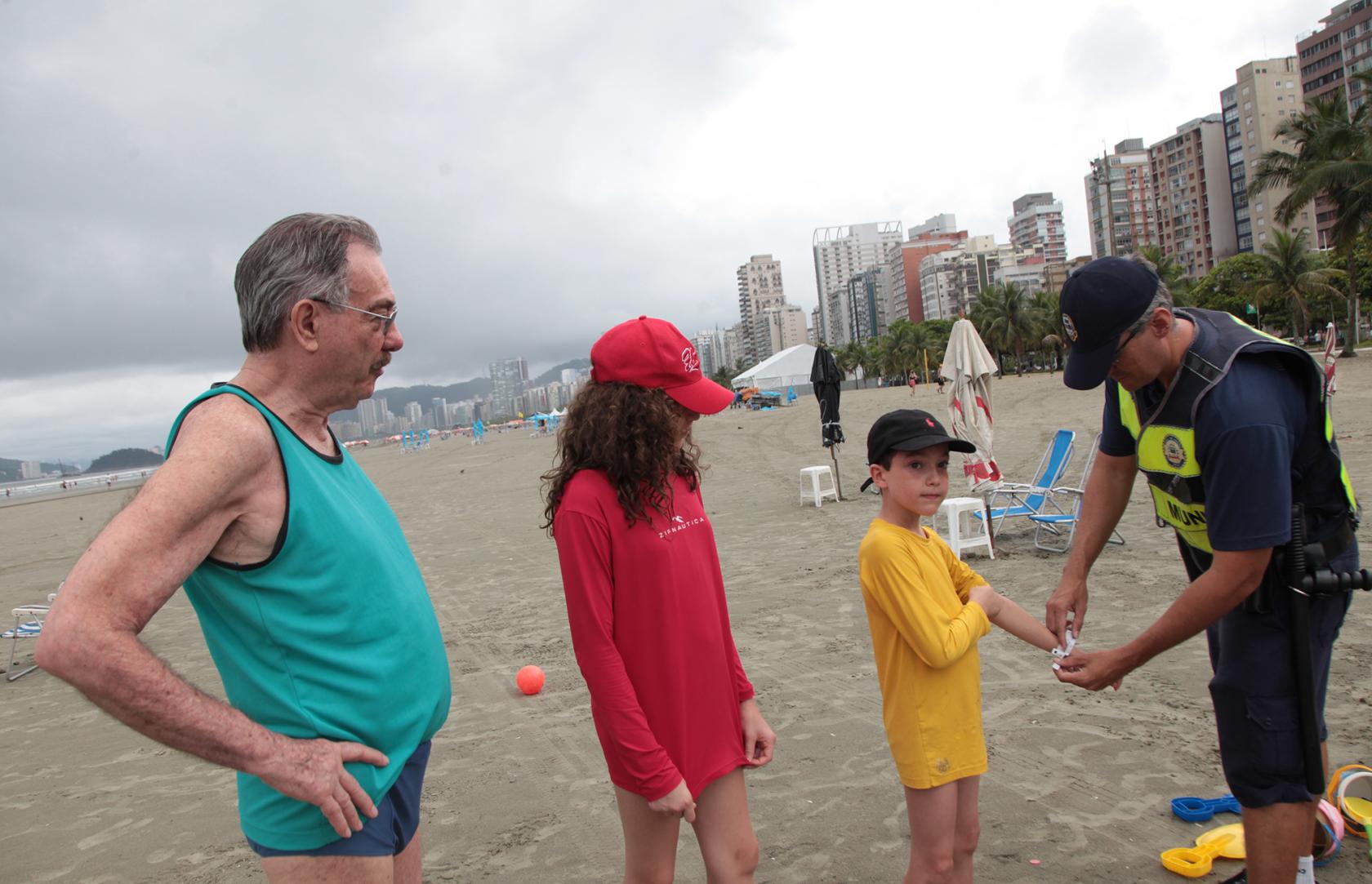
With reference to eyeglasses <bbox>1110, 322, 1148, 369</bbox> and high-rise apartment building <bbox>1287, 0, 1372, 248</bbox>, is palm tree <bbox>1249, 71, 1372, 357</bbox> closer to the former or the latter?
eyeglasses <bbox>1110, 322, 1148, 369</bbox>

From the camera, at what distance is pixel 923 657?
2326 mm

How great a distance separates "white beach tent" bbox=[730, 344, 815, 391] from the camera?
64.4 metres

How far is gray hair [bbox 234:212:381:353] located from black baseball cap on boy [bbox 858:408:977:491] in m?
1.43

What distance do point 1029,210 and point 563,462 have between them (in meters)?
206

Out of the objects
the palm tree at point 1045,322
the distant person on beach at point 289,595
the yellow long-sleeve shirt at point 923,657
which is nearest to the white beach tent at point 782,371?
the palm tree at point 1045,322

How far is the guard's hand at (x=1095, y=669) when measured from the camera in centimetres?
249

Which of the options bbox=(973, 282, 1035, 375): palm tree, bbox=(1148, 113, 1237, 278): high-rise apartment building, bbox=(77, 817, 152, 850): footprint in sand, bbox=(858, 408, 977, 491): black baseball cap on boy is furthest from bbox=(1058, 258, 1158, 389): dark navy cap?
bbox=(1148, 113, 1237, 278): high-rise apartment building

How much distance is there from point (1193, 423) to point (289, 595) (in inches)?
86.5

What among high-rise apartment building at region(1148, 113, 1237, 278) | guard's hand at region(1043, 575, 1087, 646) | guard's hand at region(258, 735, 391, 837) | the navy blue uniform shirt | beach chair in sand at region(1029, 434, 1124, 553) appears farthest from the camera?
high-rise apartment building at region(1148, 113, 1237, 278)

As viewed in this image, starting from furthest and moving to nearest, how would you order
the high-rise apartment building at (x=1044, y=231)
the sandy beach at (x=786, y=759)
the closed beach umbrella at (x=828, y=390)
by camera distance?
the high-rise apartment building at (x=1044, y=231) → the closed beach umbrella at (x=828, y=390) → the sandy beach at (x=786, y=759)

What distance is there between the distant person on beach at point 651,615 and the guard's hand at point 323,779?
588 millimetres

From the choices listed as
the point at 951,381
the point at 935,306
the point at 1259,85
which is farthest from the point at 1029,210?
the point at 951,381

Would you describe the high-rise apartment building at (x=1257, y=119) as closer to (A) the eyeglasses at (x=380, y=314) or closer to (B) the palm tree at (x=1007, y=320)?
(B) the palm tree at (x=1007, y=320)

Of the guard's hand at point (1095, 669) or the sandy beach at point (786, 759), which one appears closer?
the guard's hand at point (1095, 669)
